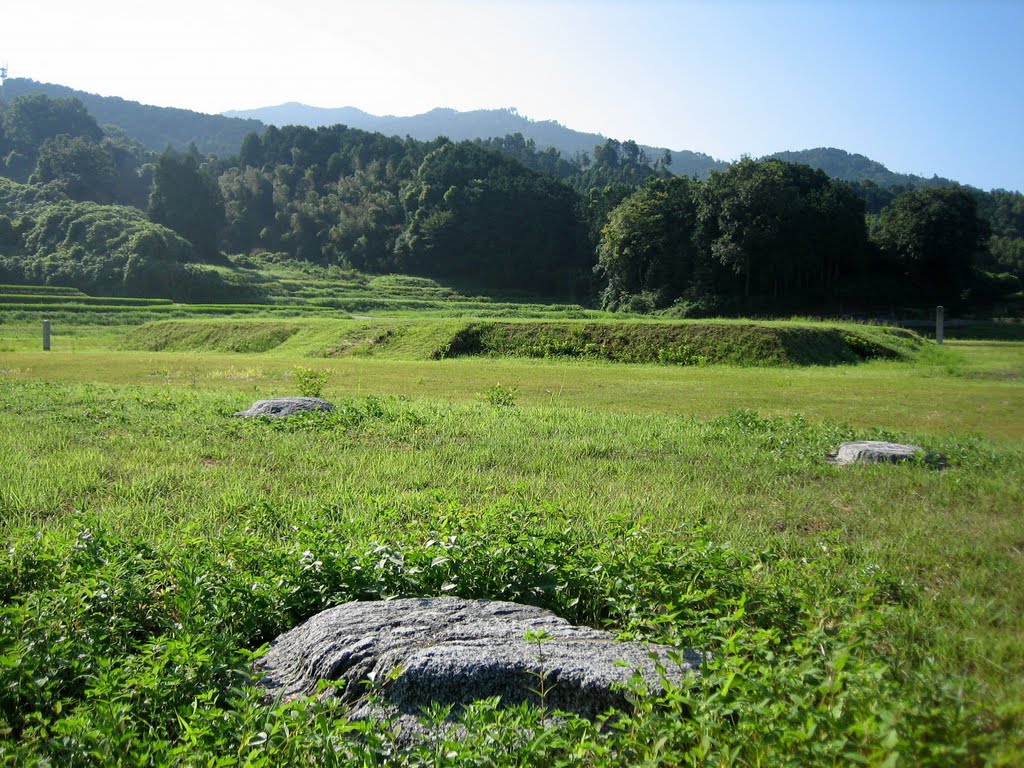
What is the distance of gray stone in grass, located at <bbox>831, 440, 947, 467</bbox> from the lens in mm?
8570

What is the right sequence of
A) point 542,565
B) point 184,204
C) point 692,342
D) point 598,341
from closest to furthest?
point 542,565 → point 692,342 → point 598,341 → point 184,204

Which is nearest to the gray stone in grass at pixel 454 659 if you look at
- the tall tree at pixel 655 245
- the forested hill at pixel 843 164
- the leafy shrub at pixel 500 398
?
the leafy shrub at pixel 500 398

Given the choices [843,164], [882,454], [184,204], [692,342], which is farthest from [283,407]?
[843,164]

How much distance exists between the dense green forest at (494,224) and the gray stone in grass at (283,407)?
8.98m

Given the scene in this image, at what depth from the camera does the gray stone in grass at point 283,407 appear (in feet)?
39.0

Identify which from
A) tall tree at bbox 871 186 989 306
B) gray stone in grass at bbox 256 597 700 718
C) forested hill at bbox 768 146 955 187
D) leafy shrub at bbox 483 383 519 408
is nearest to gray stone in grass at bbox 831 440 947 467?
tall tree at bbox 871 186 989 306

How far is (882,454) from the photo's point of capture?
8.67 m

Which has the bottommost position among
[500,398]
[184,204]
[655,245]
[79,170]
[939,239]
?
[500,398]

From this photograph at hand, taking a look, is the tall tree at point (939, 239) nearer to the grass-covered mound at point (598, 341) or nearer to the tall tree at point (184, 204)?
the grass-covered mound at point (598, 341)

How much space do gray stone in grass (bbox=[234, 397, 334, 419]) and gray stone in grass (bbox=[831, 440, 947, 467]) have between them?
7.56 meters

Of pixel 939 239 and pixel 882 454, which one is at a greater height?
pixel 939 239

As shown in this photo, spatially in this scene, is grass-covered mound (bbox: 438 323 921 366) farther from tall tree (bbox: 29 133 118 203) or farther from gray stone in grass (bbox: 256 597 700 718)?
tall tree (bbox: 29 133 118 203)

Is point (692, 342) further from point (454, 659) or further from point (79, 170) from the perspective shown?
point (79, 170)

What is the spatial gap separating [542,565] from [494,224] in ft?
264
